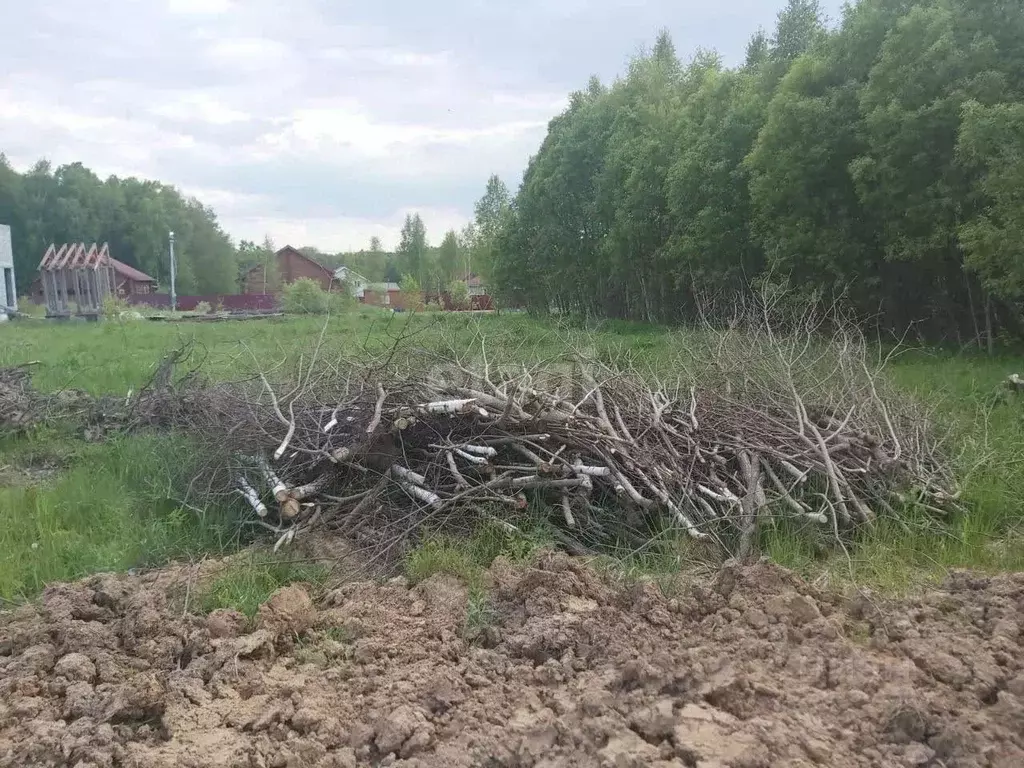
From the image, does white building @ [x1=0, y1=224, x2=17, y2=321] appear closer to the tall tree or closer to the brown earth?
the tall tree

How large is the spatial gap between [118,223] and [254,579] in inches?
2600

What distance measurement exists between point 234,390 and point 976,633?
18.3 feet

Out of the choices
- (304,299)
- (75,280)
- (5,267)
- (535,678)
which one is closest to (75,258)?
(75,280)

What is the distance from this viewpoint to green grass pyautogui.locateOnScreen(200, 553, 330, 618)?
3.85 meters

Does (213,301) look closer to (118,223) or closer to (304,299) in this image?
(118,223)

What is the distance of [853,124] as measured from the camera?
12742 mm

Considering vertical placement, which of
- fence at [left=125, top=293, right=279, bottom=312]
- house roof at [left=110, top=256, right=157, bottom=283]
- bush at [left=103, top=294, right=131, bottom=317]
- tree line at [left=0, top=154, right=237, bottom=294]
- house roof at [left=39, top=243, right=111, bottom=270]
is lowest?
bush at [left=103, top=294, right=131, bottom=317]

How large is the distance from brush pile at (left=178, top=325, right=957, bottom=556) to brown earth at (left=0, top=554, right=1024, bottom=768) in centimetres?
96

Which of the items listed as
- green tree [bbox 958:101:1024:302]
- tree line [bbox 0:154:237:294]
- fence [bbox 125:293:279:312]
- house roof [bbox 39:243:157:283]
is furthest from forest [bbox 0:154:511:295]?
green tree [bbox 958:101:1024:302]

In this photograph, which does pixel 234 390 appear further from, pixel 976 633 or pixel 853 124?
pixel 853 124

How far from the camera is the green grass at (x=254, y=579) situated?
3848 mm

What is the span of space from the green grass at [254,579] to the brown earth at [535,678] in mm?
246

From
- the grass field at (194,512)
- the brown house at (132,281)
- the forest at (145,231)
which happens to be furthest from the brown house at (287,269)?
the grass field at (194,512)

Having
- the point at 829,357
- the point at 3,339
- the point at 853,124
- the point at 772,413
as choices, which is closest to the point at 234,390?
the point at 772,413
